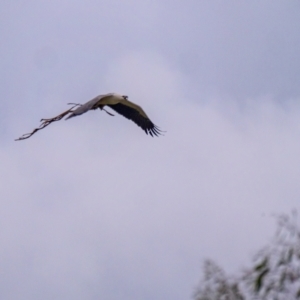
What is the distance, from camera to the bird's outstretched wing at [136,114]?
11320 millimetres

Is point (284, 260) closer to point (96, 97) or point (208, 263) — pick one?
point (208, 263)

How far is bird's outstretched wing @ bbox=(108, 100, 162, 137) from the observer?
11.3m

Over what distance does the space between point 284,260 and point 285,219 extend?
27 centimetres

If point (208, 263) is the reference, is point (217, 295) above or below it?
below

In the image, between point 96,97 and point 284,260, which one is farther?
point 96,97

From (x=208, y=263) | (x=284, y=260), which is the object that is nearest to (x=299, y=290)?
(x=284, y=260)

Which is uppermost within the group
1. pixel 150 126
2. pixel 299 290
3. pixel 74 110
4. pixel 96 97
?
pixel 150 126

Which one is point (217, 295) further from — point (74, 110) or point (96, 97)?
point (96, 97)

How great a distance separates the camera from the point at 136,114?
11555mm

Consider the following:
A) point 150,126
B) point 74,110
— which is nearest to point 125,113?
point 150,126

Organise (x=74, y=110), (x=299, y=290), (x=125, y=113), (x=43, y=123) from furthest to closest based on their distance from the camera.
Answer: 1. (x=125, y=113)
2. (x=43, y=123)
3. (x=74, y=110)
4. (x=299, y=290)

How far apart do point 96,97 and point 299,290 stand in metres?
5.14

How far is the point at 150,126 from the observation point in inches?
462

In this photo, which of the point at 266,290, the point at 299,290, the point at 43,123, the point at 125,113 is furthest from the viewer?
Answer: the point at 125,113
